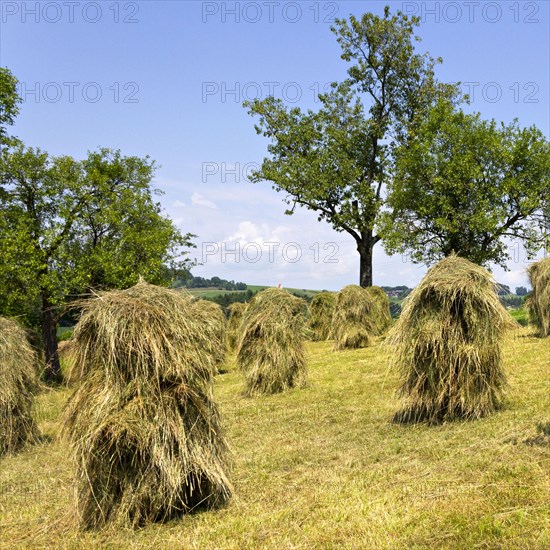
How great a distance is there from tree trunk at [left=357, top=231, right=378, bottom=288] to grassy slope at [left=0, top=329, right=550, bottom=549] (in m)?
21.5

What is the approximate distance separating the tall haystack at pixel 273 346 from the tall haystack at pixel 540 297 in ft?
28.5

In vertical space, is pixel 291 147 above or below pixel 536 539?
above

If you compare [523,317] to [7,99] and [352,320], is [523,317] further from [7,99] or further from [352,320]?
[7,99]

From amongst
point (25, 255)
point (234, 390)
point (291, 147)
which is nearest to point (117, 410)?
point (234, 390)

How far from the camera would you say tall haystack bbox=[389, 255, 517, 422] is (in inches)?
332

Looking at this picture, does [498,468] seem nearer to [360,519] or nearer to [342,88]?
[360,519]

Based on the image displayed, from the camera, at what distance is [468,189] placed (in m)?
26.2

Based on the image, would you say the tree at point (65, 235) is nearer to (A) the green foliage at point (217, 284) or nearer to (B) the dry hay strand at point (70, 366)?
(B) the dry hay strand at point (70, 366)

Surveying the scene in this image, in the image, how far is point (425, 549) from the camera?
14.5 feet

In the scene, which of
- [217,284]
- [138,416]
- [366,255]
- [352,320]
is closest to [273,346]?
[352,320]

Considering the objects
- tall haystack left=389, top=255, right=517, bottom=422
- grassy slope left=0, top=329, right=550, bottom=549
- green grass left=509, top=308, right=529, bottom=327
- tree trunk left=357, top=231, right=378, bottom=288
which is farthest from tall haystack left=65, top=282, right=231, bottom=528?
tree trunk left=357, top=231, right=378, bottom=288

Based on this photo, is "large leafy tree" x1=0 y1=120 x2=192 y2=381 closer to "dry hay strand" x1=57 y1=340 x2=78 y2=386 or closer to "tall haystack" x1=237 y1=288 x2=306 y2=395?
"tall haystack" x1=237 y1=288 x2=306 y2=395

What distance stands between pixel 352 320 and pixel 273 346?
29.0 ft

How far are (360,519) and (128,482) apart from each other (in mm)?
2455
